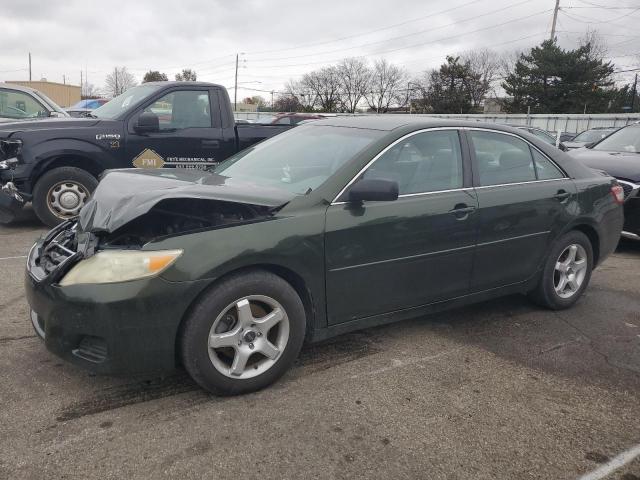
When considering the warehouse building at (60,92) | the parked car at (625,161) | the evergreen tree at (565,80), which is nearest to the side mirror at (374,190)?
the parked car at (625,161)

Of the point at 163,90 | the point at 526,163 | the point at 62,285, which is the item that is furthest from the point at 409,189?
the point at 163,90

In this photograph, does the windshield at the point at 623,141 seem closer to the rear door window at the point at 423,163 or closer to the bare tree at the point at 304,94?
the rear door window at the point at 423,163

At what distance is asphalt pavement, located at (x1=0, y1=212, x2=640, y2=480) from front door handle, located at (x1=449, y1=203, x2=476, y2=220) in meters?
0.91

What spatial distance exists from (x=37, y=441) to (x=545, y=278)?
146 inches

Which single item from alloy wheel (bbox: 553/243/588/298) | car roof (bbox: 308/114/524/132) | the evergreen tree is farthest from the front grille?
the evergreen tree

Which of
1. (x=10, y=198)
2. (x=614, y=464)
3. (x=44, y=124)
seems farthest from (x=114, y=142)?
(x=614, y=464)

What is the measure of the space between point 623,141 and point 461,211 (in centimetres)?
570

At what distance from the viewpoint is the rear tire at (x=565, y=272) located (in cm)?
447

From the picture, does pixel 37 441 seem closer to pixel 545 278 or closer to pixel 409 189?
pixel 409 189

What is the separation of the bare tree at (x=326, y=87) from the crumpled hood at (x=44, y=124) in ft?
223

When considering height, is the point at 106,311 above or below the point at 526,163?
below

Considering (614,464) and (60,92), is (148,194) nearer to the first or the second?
(614,464)

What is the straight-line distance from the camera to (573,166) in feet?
15.2

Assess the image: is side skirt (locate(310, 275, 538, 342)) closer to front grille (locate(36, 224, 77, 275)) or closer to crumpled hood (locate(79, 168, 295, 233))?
crumpled hood (locate(79, 168, 295, 233))
